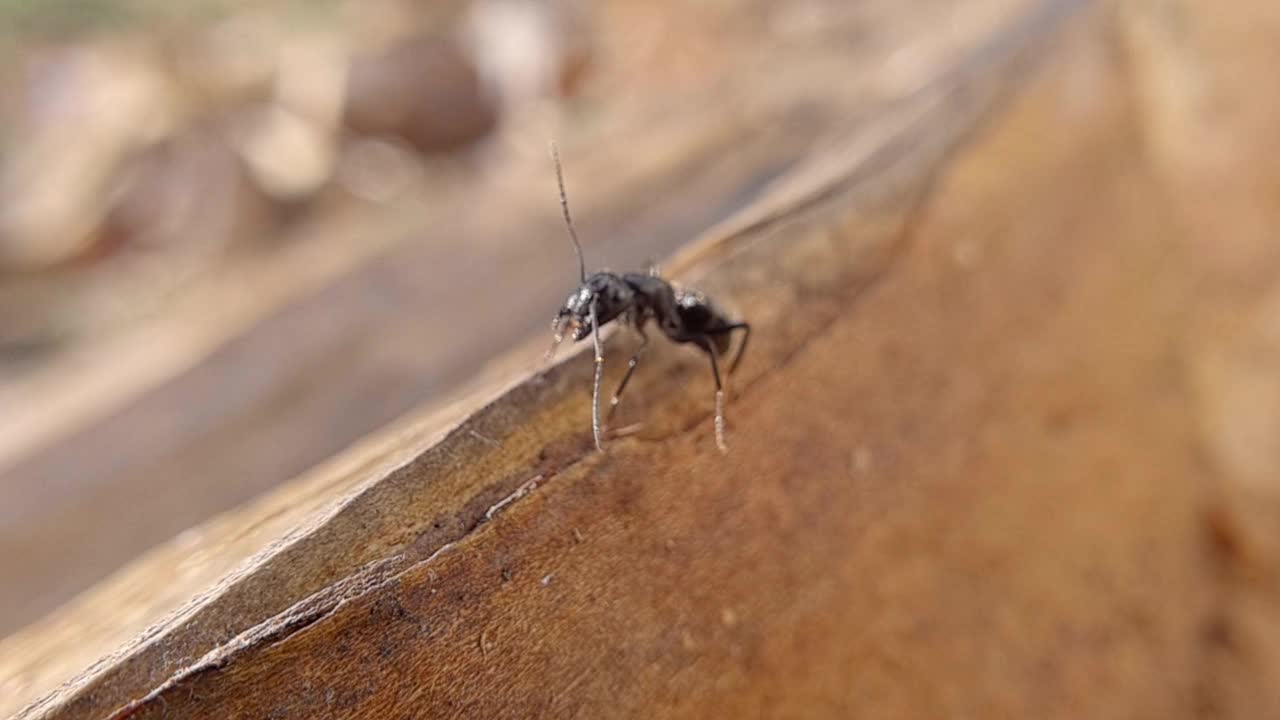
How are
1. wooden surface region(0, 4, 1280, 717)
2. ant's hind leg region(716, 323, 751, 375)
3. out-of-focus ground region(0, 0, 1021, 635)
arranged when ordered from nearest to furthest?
wooden surface region(0, 4, 1280, 717) → ant's hind leg region(716, 323, 751, 375) → out-of-focus ground region(0, 0, 1021, 635)

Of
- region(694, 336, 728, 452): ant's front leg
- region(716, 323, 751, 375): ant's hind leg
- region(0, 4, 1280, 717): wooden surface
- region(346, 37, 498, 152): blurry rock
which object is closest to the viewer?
region(0, 4, 1280, 717): wooden surface

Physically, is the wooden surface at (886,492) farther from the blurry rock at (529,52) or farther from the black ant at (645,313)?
the blurry rock at (529,52)

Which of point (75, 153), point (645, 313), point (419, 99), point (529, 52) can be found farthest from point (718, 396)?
point (75, 153)

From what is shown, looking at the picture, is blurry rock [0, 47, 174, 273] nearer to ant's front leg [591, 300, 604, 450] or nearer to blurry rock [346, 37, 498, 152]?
blurry rock [346, 37, 498, 152]

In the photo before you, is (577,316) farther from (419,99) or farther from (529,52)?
(529,52)

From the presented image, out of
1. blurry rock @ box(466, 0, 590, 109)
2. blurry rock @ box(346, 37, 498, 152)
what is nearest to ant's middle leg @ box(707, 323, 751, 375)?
blurry rock @ box(466, 0, 590, 109)

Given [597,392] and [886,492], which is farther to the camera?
[886,492]

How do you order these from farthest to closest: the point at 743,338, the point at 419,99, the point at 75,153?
the point at 75,153 → the point at 419,99 → the point at 743,338
